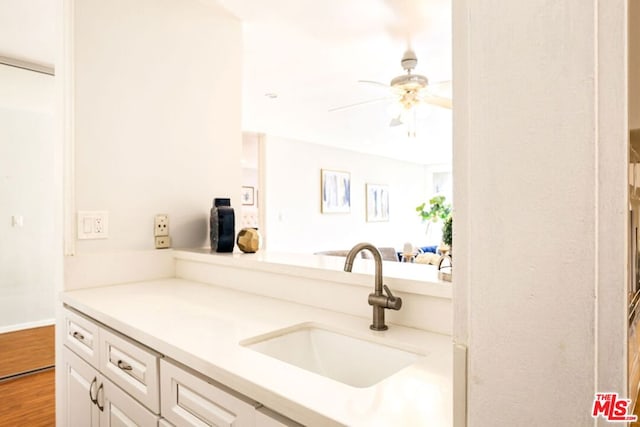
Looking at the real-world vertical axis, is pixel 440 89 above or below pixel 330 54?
below

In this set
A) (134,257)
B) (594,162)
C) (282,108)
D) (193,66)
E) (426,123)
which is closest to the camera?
(594,162)

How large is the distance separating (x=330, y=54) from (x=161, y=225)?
1.66 metres

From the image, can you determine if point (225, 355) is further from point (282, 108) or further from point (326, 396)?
point (282, 108)

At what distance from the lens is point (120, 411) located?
118cm

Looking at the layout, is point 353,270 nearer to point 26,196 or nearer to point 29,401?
point 29,401

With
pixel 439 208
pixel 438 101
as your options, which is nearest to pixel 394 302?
pixel 439 208

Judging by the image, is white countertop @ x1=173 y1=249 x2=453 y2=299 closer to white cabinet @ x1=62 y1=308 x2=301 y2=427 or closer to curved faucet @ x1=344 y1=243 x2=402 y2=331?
curved faucet @ x1=344 y1=243 x2=402 y2=331

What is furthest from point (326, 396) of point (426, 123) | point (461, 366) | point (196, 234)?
point (426, 123)

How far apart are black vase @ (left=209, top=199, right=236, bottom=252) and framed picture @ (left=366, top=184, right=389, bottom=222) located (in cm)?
481

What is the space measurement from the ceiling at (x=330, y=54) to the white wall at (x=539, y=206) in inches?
72.4

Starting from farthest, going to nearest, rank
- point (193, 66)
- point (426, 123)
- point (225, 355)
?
point (426, 123)
point (193, 66)
point (225, 355)

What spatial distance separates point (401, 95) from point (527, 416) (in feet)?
8.61

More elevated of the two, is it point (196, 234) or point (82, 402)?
point (196, 234)

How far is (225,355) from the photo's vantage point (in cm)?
88
